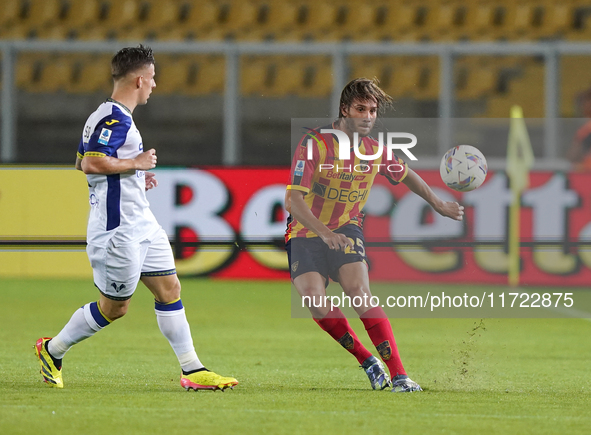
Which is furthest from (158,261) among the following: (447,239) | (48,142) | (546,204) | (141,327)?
(48,142)

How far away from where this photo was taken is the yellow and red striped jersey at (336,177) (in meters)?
5.05

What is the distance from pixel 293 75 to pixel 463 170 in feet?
28.3

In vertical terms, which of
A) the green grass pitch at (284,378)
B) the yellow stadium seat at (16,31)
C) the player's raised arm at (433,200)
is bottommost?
the green grass pitch at (284,378)

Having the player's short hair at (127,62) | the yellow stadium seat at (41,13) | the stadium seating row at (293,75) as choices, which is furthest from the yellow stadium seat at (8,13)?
the player's short hair at (127,62)

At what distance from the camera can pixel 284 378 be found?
538cm

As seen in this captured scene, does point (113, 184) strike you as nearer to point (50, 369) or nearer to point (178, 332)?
point (178, 332)

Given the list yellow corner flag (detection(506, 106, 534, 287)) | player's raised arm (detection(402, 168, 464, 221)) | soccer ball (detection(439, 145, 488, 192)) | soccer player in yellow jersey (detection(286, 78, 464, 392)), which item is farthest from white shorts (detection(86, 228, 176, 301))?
yellow corner flag (detection(506, 106, 534, 287))

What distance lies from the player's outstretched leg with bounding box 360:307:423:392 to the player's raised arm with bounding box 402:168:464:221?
0.63 meters

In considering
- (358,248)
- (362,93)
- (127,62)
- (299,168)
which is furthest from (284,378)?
(127,62)

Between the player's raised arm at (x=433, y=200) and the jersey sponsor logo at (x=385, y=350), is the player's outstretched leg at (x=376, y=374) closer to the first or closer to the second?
the jersey sponsor logo at (x=385, y=350)

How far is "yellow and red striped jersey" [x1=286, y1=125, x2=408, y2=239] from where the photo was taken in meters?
5.05

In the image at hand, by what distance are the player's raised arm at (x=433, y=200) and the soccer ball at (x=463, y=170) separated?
0.12 metres

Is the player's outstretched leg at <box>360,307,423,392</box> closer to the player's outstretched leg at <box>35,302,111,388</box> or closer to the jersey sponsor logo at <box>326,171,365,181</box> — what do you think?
the jersey sponsor logo at <box>326,171,365,181</box>

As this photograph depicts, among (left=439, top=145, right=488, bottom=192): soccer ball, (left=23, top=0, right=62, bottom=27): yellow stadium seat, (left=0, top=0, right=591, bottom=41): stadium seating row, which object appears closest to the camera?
(left=439, top=145, right=488, bottom=192): soccer ball
